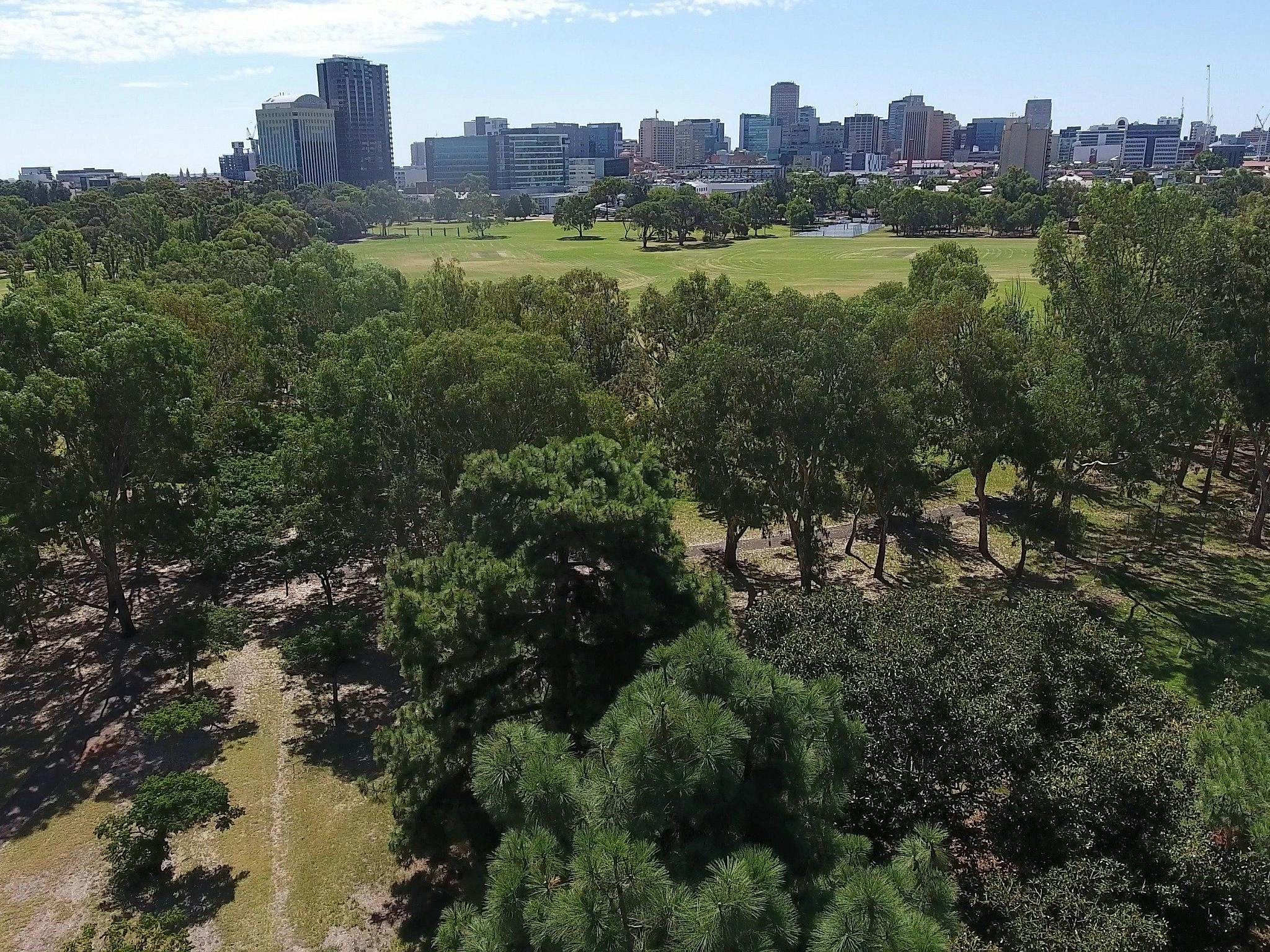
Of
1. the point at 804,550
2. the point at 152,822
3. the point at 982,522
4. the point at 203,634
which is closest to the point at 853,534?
the point at 982,522

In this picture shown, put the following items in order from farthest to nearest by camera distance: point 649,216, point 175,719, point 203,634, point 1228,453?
point 649,216
point 1228,453
point 203,634
point 175,719

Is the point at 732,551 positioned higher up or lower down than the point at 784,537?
higher up

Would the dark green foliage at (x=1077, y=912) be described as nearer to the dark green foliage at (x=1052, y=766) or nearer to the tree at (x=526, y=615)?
the dark green foliage at (x=1052, y=766)

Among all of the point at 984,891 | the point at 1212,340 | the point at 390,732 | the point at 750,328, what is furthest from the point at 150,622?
the point at 1212,340

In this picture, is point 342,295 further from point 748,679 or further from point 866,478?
point 748,679

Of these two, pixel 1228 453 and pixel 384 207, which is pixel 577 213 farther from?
pixel 1228 453

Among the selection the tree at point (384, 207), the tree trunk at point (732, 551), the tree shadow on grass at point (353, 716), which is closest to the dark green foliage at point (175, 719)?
the tree shadow on grass at point (353, 716)

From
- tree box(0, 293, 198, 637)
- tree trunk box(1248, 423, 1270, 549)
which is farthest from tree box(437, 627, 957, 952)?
tree trunk box(1248, 423, 1270, 549)
